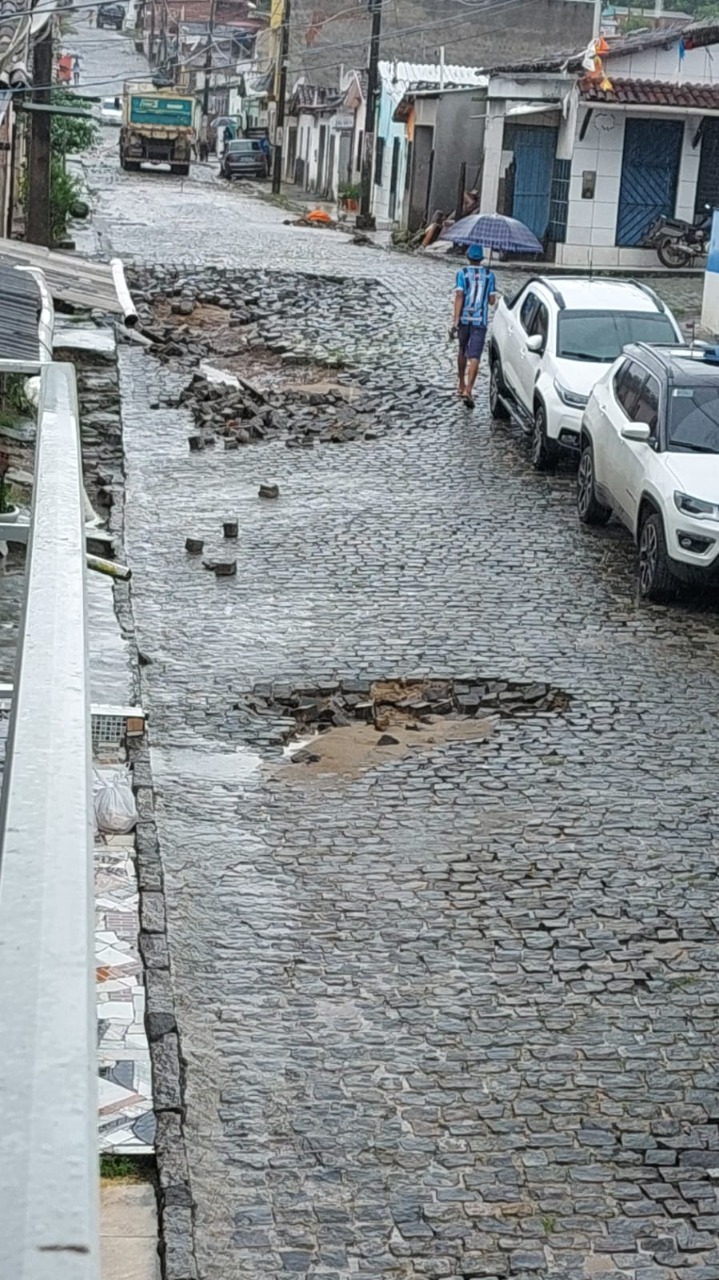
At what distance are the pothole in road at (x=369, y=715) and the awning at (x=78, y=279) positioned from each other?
34.3 ft

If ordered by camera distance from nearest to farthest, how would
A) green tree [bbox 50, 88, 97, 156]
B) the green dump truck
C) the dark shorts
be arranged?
the dark shorts
green tree [bbox 50, 88, 97, 156]
the green dump truck

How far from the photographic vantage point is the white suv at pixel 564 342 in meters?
17.5

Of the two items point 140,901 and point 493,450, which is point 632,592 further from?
point 140,901

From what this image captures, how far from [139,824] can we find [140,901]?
881mm

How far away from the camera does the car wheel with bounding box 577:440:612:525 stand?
15.6 metres

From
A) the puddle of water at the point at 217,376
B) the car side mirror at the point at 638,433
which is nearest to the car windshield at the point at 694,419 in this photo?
the car side mirror at the point at 638,433

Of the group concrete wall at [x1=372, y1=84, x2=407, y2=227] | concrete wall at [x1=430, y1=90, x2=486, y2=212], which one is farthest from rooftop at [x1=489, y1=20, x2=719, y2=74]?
concrete wall at [x1=372, y1=84, x2=407, y2=227]

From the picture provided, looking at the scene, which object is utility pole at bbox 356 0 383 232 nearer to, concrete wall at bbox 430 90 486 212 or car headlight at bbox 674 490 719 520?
concrete wall at bbox 430 90 486 212

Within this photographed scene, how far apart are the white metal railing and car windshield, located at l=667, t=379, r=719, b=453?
11461 millimetres

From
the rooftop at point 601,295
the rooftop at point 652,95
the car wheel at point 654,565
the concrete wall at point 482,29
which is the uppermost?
the concrete wall at point 482,29

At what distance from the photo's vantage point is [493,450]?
748 inches

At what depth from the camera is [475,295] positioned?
20.2 metres

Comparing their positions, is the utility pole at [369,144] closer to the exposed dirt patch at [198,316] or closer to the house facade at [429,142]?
the house facade at [429,142]

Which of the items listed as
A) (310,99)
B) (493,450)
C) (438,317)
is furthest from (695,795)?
(310,99)
